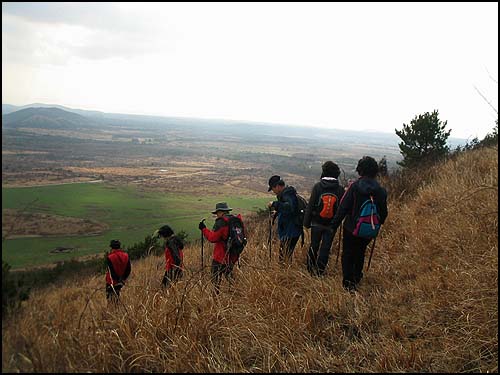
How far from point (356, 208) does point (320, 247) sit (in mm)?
857

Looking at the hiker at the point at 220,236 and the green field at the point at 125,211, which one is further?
the green field at the point at 125,211

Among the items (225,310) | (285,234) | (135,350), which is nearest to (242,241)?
(285,234)

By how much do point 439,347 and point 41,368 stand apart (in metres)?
2.66

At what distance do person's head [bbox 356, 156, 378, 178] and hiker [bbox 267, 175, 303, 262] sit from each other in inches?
44.4

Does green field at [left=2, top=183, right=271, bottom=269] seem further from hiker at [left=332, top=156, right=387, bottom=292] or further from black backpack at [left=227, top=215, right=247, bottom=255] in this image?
hiker at [left=332, top=156, right=387, bottom=292]

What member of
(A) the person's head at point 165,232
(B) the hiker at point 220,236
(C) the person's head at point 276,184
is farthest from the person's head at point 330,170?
(A) the person's head at point 165,232

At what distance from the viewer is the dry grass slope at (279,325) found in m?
2.22

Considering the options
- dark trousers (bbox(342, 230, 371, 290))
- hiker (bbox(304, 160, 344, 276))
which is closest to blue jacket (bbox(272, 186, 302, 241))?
hiker (bbox(304, 160, 344, 276))

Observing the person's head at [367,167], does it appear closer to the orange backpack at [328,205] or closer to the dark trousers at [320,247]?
the orange backpack at [328,205]

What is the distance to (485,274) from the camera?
3.08 metres

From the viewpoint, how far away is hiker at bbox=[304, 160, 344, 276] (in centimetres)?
422

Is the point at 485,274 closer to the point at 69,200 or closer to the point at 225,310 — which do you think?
the point at 225,310

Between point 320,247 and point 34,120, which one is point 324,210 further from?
point 34,120

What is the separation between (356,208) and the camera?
3.74 metres
